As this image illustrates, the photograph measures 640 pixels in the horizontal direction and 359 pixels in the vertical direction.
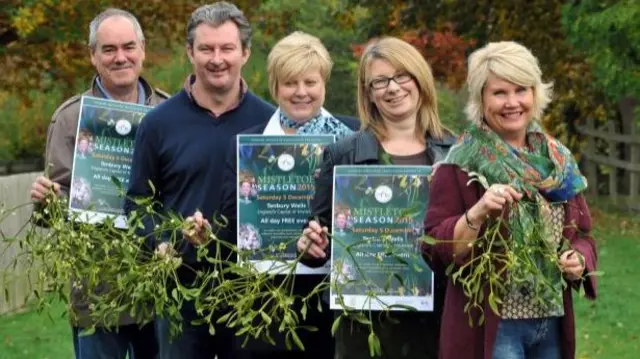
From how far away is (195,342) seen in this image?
25.6 ft

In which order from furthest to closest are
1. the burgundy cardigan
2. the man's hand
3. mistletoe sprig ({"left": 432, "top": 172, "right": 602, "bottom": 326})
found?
the man's hand < the burgundy cardigan < mistletoe sprig ({"left": 432, "top": 172, "right": 602, "bottom": 326})

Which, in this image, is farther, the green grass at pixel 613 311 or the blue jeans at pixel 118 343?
the green grass at pixel 613 311

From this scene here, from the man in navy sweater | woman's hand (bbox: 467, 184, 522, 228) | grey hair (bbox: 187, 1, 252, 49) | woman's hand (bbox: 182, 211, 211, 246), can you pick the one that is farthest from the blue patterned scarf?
woman's hand (bbox: 467, 184, 522, 228)

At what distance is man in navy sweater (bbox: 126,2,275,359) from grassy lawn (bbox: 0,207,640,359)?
13.0 feet

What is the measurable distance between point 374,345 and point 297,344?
1.48ft

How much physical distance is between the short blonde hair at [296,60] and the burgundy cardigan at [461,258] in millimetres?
1106

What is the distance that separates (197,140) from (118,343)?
48.6 inches

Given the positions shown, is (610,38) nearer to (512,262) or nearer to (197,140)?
(197,140)

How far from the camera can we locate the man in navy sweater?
25.3 ft

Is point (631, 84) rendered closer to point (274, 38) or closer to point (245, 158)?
point (274, 38)

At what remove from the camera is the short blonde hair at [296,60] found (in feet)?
24.7

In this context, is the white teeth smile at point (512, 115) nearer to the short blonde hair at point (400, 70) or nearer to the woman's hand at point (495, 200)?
the woman's hand at point (495, 200)

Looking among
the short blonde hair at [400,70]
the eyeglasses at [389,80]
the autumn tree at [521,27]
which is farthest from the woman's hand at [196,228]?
the autumn tree at [521,27]

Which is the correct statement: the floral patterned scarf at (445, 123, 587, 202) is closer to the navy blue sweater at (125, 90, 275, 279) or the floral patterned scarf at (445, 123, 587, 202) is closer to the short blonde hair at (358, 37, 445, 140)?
the short blonde hair at (358, 37, 445, 140)
